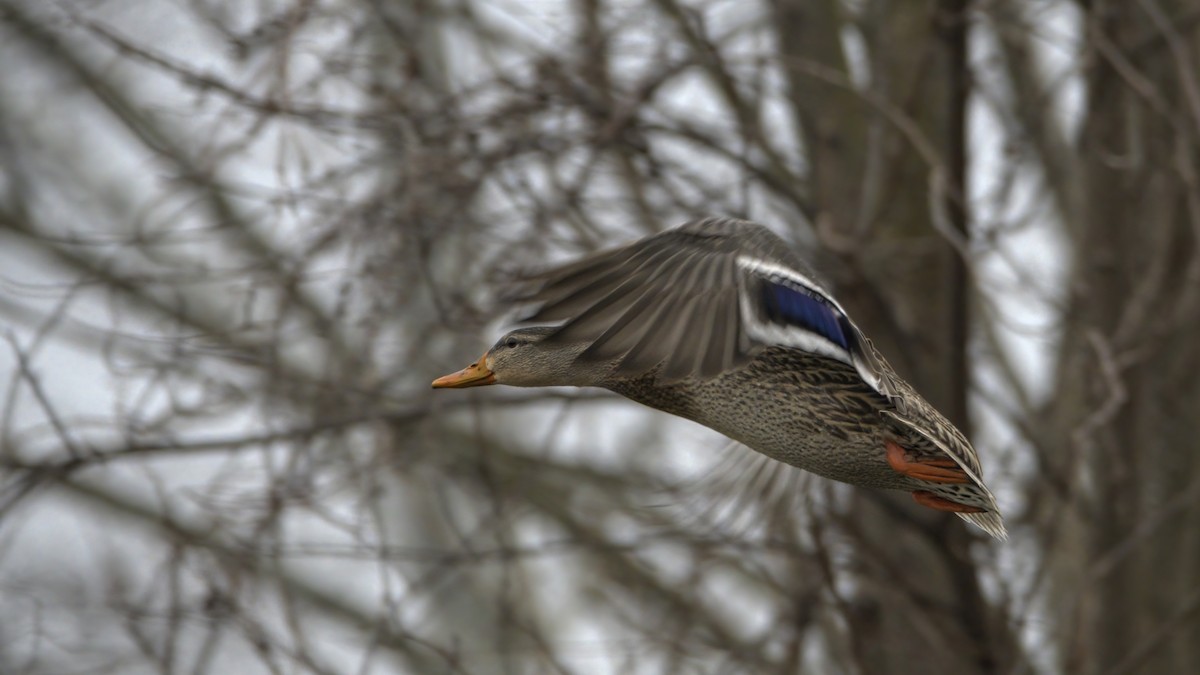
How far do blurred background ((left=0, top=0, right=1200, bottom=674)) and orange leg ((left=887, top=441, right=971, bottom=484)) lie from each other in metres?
1.02

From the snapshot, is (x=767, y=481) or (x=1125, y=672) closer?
(x=767, y=481)

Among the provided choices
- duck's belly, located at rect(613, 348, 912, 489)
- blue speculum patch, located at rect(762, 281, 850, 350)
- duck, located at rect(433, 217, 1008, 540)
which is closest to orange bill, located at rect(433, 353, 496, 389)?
duck, located at rect(433, 217, 1008, 540)

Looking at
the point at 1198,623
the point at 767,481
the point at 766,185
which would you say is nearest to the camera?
the point at 767,481

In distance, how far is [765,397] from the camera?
3.41m

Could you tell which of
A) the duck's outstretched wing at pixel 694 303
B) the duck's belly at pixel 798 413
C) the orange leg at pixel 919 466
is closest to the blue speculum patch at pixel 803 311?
the duck's outstretched wing at pixel 694 303

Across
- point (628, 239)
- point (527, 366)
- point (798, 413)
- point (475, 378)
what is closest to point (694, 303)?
point (798, 413)

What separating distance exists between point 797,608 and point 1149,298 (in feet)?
6.89

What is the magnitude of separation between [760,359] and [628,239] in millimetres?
2591

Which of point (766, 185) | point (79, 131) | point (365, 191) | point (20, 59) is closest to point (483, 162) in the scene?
point (365, 191)

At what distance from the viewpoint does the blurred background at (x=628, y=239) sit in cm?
508

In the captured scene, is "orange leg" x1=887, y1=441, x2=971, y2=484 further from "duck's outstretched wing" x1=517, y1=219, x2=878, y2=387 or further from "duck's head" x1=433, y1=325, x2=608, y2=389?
"duck's head" x1=433, y1=325, x2=608, y2=389

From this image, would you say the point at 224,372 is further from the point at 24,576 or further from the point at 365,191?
the point at 24,576

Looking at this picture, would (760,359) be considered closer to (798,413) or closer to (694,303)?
(798,413)

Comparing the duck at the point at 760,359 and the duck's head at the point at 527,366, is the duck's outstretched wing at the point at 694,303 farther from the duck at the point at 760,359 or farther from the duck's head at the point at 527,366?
the duck's head at the point at 527,366
